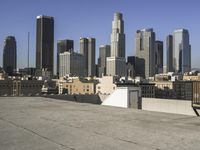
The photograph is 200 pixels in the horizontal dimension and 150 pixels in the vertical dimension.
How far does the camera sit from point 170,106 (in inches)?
1006

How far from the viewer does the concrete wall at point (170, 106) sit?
23.2 metres

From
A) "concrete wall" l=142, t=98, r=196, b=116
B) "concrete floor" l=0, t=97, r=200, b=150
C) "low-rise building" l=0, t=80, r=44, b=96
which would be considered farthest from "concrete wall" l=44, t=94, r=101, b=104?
"low-rise building" l=0, t=80, r=44, b=96

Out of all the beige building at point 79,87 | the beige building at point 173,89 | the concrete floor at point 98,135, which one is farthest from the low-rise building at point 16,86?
the concrete floor at point 98,135

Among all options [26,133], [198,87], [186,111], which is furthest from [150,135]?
[186,111]

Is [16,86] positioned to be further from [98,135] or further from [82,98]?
[98,135]

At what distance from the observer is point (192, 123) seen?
49.0 ft

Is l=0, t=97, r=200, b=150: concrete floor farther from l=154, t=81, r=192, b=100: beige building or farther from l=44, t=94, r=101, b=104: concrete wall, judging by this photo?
l=154, t=81, r=192, b=100: beige building

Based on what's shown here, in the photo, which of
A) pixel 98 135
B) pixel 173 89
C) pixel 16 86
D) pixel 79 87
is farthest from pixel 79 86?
pixel 98 135

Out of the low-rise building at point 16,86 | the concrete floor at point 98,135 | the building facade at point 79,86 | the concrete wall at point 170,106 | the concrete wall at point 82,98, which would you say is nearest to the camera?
the concrete floor at point 98,135

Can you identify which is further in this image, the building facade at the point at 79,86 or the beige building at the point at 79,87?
the beige building at the point at 79,87

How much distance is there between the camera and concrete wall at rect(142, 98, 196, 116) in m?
23.2

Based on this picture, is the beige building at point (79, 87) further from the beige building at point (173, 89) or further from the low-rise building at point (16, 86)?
the beige building at point (173, 89)

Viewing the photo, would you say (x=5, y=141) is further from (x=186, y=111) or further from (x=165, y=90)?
(x=165, y=90)

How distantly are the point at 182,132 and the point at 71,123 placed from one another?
476 cm
